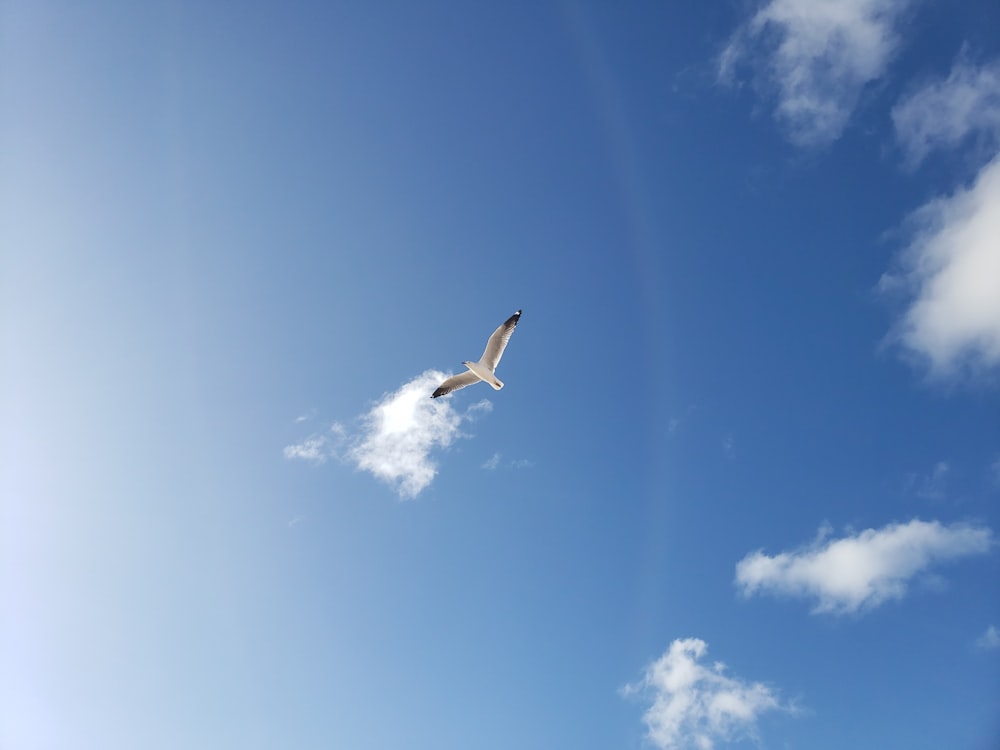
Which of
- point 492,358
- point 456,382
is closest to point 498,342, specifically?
point 492,358

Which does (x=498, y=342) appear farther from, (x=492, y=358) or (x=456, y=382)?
(x=456, y=382)

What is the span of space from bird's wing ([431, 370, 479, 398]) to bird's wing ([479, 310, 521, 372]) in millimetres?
1115

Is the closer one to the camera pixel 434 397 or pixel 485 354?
pixel 485 354

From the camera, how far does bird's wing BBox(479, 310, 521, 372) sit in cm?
3428

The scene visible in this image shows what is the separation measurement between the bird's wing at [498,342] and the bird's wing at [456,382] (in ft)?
3.66

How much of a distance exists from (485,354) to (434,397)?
155 inches

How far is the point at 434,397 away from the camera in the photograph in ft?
121

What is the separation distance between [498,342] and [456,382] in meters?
3.32

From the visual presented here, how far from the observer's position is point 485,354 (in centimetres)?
3462

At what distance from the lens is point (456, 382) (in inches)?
1425

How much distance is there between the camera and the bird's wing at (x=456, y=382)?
35594 millimetres

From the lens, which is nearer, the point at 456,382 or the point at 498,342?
the point at 498,342

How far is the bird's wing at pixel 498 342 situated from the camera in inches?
1350

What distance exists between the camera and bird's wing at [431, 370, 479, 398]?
117 ft
